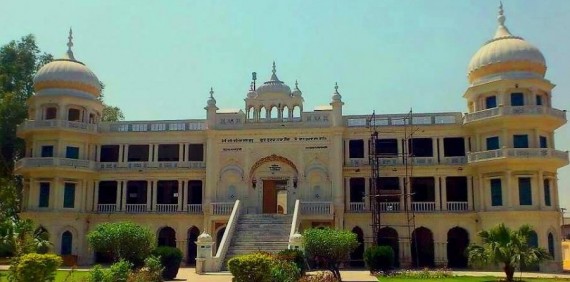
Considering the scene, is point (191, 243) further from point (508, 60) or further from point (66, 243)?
point (508, 60)

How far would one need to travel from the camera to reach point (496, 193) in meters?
37.5

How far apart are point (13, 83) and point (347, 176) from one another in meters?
26.2

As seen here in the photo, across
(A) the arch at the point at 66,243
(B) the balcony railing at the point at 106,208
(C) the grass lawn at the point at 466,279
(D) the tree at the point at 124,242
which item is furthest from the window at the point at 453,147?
(A) the arch at the point at 66,243

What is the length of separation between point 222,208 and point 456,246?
15141 mm

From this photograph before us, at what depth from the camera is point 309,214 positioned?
3847 centimetres

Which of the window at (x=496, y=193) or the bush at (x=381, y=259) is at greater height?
the window at (x=496, y=193)

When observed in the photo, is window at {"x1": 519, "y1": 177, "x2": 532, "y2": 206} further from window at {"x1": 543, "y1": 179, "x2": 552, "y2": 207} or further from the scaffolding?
the scaffolding

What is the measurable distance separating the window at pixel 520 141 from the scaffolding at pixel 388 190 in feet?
20.6

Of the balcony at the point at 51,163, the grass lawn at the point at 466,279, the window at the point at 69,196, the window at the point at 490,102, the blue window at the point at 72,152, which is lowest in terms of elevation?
the grass lawn at the point at 466,279

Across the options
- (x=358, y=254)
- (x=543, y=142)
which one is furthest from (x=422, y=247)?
(x=543, y=142)

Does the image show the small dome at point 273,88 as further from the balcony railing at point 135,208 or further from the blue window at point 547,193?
the blue window at point 547,193

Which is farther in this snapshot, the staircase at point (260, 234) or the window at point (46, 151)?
the window at point (46, 151)

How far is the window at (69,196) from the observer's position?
41106 millimetres

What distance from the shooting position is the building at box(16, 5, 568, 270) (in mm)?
37531
